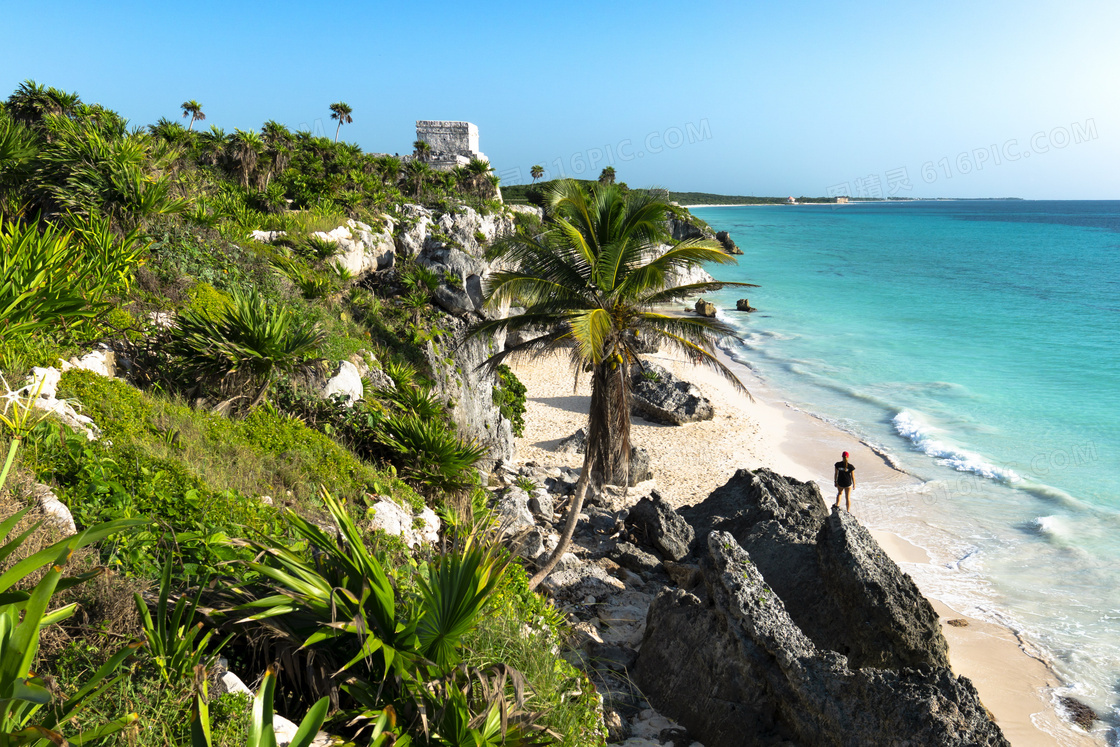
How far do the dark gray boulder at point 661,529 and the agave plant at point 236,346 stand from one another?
6.87 m

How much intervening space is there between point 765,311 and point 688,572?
1444 inches

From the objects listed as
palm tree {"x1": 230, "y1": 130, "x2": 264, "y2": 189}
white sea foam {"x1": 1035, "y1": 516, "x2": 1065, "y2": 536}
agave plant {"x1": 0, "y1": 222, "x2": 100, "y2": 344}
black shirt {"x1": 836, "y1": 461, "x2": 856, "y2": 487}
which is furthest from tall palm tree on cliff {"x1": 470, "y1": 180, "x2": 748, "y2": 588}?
palm tree {"x1": 230, "y1": 130, "x2": 264, "y2": 189}

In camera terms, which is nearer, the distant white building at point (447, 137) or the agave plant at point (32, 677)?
the agave plant at point (32, 677)

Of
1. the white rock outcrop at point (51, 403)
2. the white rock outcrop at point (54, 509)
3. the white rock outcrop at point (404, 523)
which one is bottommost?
the white rock outcrop at point (404, 523)

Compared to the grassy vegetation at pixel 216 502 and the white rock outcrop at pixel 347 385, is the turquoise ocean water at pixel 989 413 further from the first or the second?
the white rock outcrop at pixel 347 385

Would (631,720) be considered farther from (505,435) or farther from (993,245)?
(993,245)

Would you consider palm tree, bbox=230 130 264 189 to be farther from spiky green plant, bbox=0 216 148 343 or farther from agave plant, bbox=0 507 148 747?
agave plant, bbox=0 507 148 747

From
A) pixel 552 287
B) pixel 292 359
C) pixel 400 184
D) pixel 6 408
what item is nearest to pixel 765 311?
pixel 400 184

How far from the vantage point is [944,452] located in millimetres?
18766

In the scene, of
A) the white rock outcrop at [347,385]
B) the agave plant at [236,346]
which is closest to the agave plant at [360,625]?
the agave plant at [236,346]

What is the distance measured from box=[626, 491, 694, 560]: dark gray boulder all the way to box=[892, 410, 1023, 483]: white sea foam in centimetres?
1072

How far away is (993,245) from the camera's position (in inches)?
3615

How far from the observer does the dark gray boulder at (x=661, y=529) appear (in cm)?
1137

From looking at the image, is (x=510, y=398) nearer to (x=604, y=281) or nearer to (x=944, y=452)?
(x=604, y=281)
